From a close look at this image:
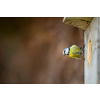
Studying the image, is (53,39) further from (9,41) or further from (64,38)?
(9,41)

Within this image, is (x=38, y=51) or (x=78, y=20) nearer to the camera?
(x=78, y=20)

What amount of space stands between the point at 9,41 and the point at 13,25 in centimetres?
49

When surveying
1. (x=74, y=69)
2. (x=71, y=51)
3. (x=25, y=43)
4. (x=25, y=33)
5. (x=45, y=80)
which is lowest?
(x=45, y=80)

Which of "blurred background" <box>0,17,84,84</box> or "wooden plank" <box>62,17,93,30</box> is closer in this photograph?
"wooden plank" <box>62,17,93,30</box>

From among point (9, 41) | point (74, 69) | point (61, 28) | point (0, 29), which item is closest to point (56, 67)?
point (74, 69)

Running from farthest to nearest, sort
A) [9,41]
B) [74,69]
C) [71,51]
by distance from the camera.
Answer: [9,41] → [74,69] → [71,51]

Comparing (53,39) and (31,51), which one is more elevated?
(53,39)

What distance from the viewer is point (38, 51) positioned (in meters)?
4.36

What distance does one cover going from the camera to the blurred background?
401 centimetres

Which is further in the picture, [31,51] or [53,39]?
[31,51]

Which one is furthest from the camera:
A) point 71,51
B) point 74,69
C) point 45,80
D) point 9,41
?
point 9,41

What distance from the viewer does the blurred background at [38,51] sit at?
401 cm

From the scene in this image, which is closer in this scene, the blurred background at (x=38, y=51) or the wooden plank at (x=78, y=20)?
the wooden plank at (x=78, y=20)

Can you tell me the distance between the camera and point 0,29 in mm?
4512
